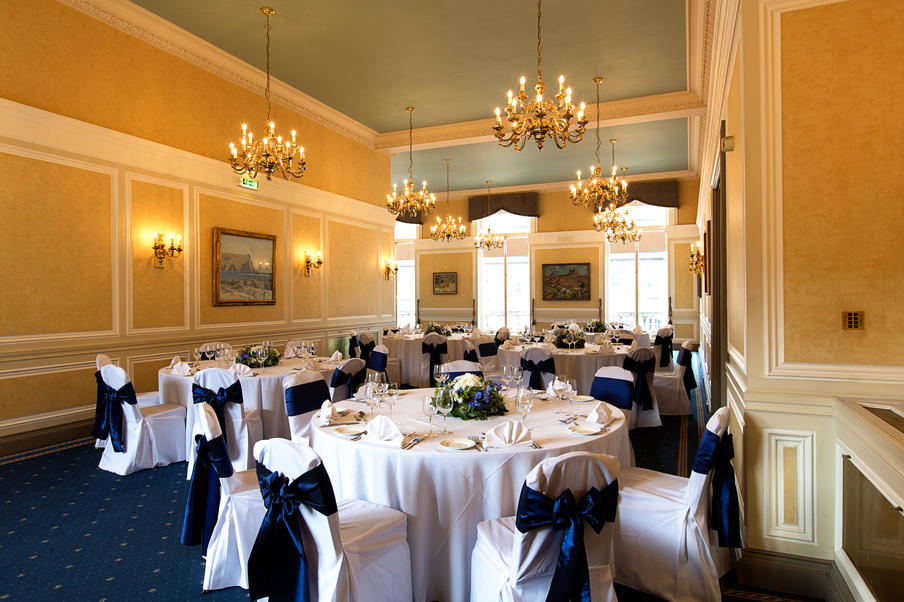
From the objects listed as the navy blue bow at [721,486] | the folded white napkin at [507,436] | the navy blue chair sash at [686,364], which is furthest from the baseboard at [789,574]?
the navy blue chair sash at [686,364]

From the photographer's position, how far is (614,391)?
402cm

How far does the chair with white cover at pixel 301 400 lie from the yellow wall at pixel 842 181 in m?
3.19

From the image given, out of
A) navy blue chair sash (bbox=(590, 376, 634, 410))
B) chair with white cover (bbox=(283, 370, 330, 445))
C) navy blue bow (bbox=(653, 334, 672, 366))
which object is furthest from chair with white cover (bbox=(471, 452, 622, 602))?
navy blue bow (bbox=(653, 334, 672, 366))

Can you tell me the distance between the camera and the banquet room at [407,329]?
2525 mm

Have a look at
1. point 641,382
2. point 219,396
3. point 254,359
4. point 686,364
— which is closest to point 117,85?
point 254,359

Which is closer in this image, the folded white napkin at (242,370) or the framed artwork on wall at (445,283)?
the folded white napkin at (242,370)

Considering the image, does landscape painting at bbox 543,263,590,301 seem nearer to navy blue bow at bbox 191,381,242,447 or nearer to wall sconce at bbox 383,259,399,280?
wall sconce at bbox 383,259,399,280

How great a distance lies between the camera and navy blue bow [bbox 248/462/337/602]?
2.10 metres

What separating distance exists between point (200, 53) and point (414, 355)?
5.31m

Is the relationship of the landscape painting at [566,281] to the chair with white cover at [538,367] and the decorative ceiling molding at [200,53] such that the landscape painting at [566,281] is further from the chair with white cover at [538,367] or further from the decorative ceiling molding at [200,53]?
the chair with white cover at [538,367]

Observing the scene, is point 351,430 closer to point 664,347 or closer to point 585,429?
point 585,429

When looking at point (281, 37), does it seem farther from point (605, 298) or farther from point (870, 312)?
point (605, 298)

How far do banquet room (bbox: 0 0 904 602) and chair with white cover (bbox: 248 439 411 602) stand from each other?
13mm

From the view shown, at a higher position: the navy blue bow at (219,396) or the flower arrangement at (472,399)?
the flower arrangement at (472,399)
